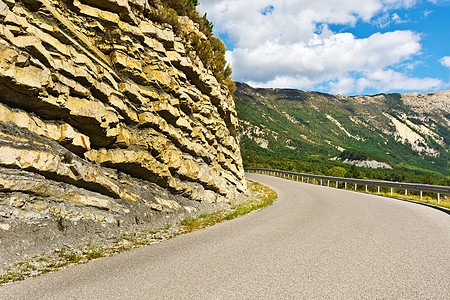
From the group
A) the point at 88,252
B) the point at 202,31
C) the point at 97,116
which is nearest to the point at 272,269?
the point at 88,252

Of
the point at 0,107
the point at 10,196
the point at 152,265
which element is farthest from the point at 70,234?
the point at 0,107

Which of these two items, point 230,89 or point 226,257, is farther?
point 230,89

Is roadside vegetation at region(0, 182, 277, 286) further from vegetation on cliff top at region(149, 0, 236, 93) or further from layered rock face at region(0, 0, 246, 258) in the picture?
vegetation on cliff top at region(149, 0, 236, 93)

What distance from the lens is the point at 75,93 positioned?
785 centimetres

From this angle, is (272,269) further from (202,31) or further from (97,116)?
(202,31)

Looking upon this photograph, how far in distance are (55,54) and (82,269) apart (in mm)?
6236

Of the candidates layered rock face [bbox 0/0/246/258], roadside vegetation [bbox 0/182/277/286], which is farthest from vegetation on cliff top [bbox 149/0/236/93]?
roadside vegetation [bbox 0/182/277/286]

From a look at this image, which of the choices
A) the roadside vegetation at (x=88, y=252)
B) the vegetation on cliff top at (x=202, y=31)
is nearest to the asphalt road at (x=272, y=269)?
the roadside vegetation at (x=88, y=252)

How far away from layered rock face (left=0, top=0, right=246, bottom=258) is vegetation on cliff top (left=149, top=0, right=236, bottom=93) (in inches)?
21.8

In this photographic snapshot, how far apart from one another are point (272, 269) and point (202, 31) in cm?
1575

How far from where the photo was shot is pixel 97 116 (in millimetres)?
8156

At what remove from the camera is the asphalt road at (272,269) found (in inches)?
156

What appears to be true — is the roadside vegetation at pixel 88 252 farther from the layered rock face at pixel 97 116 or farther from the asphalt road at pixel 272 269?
the layered rock face at pixel 97 116

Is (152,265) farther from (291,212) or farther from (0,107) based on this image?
(291,212)
